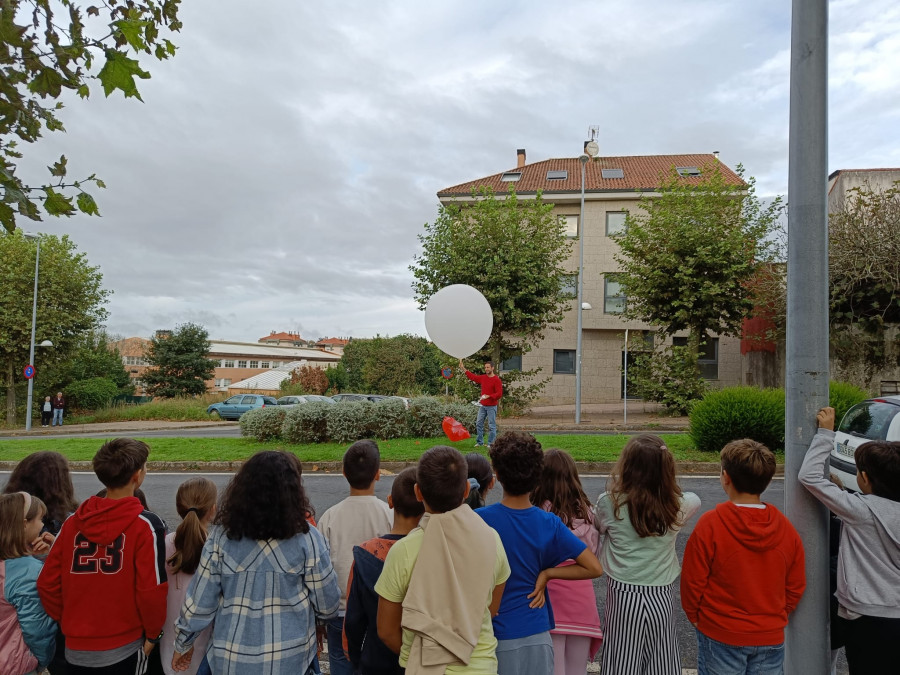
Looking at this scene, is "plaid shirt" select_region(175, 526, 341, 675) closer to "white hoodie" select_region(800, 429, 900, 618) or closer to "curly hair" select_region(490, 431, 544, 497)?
"curly hair" select_region(490, 431, 544, 497)

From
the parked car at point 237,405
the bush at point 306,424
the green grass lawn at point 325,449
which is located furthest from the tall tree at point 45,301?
the bush at point 306,424

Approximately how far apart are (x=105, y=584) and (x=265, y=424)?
41.4 ft

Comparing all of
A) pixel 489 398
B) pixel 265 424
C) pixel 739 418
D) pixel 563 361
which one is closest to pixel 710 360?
pixel 563 361

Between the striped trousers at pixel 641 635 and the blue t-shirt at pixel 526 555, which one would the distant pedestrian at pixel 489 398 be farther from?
the blue t-shirt at pixel 526 555

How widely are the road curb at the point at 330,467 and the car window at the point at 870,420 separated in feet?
12.6

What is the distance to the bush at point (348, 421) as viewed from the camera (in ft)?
46.0

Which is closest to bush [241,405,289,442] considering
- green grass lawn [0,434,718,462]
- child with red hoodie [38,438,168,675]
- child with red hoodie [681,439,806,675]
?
green grass lawn [0,434,718,462]

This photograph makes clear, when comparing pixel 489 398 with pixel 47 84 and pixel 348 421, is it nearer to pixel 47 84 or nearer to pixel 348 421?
pixel 348 421

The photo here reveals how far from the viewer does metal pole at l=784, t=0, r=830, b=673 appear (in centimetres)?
267

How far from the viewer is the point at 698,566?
2648 mm

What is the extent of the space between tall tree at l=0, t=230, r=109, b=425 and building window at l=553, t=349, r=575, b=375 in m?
24.3

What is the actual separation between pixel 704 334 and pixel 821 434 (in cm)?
2095

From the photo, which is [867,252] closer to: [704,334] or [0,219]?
[704,334]

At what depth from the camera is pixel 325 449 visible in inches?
497
